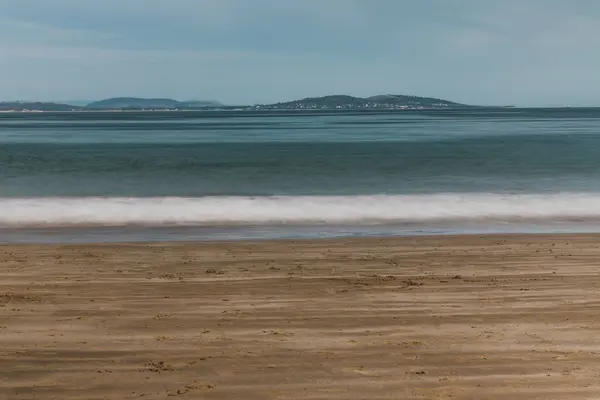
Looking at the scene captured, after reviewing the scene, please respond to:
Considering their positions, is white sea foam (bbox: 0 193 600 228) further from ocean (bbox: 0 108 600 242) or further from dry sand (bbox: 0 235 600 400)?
dry sand (bbox: 0 235 600 400)

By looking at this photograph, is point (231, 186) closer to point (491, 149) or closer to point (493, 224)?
point (493, 224)

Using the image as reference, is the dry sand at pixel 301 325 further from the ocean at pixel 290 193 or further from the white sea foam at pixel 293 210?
the white sea foam at pixel 293 210

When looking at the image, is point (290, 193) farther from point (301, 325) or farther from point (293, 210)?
point (301, 325)

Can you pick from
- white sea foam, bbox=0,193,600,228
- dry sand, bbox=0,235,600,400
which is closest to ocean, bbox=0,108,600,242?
white sea foam, bbox=0,193,600,228

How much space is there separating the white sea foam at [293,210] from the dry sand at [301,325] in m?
4.93

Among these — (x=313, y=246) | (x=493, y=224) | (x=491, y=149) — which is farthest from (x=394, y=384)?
(x=491, y=149)

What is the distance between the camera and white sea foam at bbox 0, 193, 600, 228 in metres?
16.1

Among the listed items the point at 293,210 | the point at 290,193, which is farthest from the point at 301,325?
the point at 290,193

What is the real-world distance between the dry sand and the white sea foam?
493cm

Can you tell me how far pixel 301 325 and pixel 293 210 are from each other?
1137 centimetres

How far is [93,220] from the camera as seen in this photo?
16.2 meters

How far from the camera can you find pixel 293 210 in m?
18.2

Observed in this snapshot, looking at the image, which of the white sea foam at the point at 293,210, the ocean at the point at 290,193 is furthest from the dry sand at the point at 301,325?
the white sea foam at the point at 293,210

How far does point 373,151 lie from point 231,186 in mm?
21447
